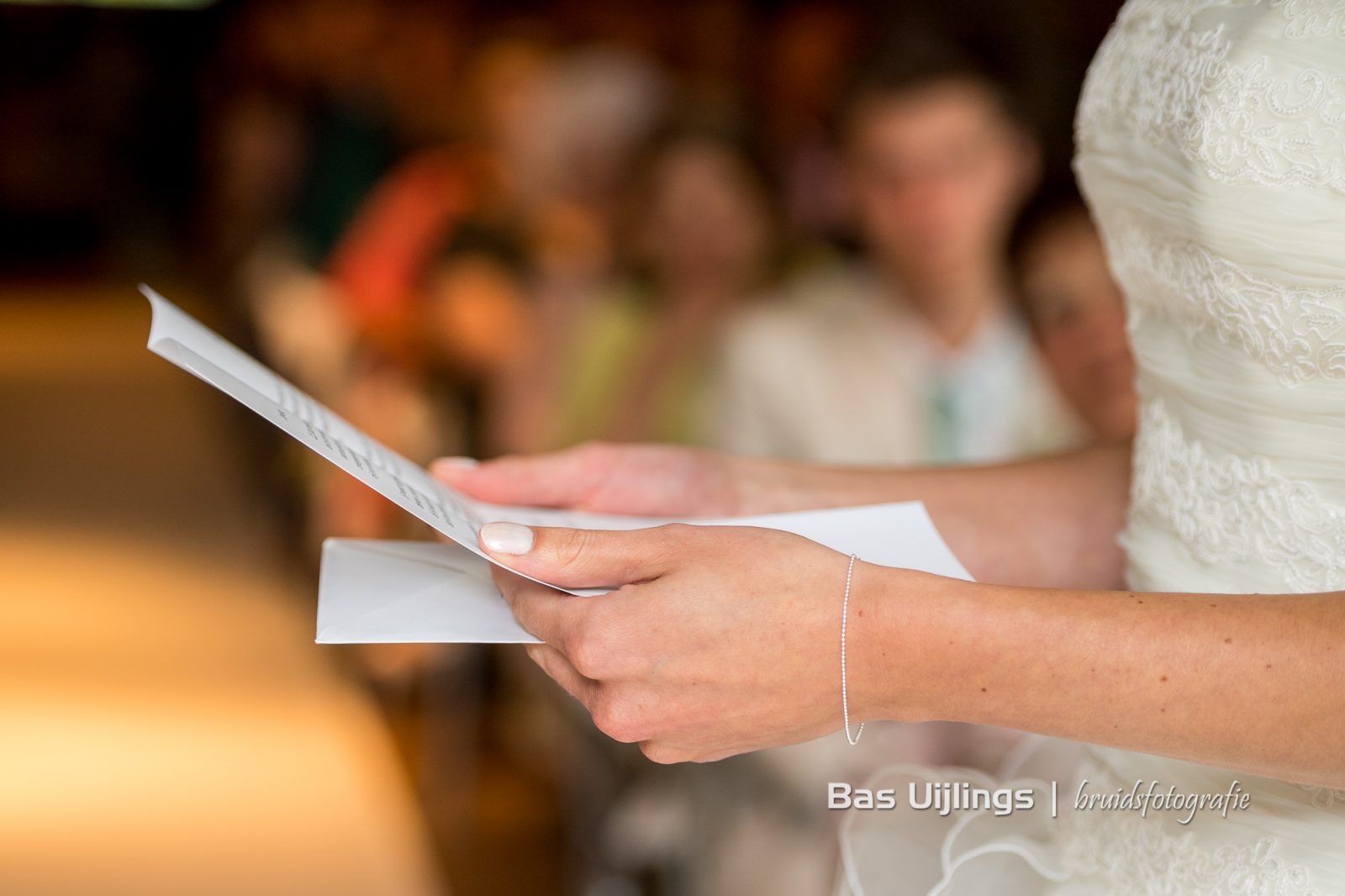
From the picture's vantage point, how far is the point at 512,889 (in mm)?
2697

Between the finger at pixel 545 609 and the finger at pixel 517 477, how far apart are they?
17 centimetres

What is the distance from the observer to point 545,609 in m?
0.78

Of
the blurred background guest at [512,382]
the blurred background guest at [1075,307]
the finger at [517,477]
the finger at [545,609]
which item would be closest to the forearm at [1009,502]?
the finger at [517,477]

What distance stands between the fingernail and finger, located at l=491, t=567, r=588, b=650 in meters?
0.04

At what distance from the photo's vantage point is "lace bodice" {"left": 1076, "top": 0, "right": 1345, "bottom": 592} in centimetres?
79

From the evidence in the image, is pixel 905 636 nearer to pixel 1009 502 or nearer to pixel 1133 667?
pixel 1133 667

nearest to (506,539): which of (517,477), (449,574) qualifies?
(449,574)

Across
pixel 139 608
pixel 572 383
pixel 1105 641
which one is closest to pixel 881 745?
pixel 1105 641

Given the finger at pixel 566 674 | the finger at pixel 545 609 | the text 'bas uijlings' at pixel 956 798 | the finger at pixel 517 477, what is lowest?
the text 'bas uijlings' at pixel 956 798

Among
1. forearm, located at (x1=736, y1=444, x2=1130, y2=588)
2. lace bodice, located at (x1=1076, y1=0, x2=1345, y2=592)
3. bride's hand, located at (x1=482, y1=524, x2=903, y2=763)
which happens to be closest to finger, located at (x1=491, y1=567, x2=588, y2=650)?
bride's hand, located at (x1=482, y1=524, x2=903, y2=763)

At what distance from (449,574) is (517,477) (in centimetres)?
14

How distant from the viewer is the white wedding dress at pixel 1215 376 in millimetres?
797

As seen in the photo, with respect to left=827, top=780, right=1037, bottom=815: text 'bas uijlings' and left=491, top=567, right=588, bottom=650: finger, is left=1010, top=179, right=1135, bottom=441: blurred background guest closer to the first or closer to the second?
left=827, top=780, right=1037, bottom=815: text 'bas uijlings'

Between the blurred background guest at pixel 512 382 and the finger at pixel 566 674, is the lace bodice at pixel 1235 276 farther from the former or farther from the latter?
the blurred background guest at pixel 512 382
